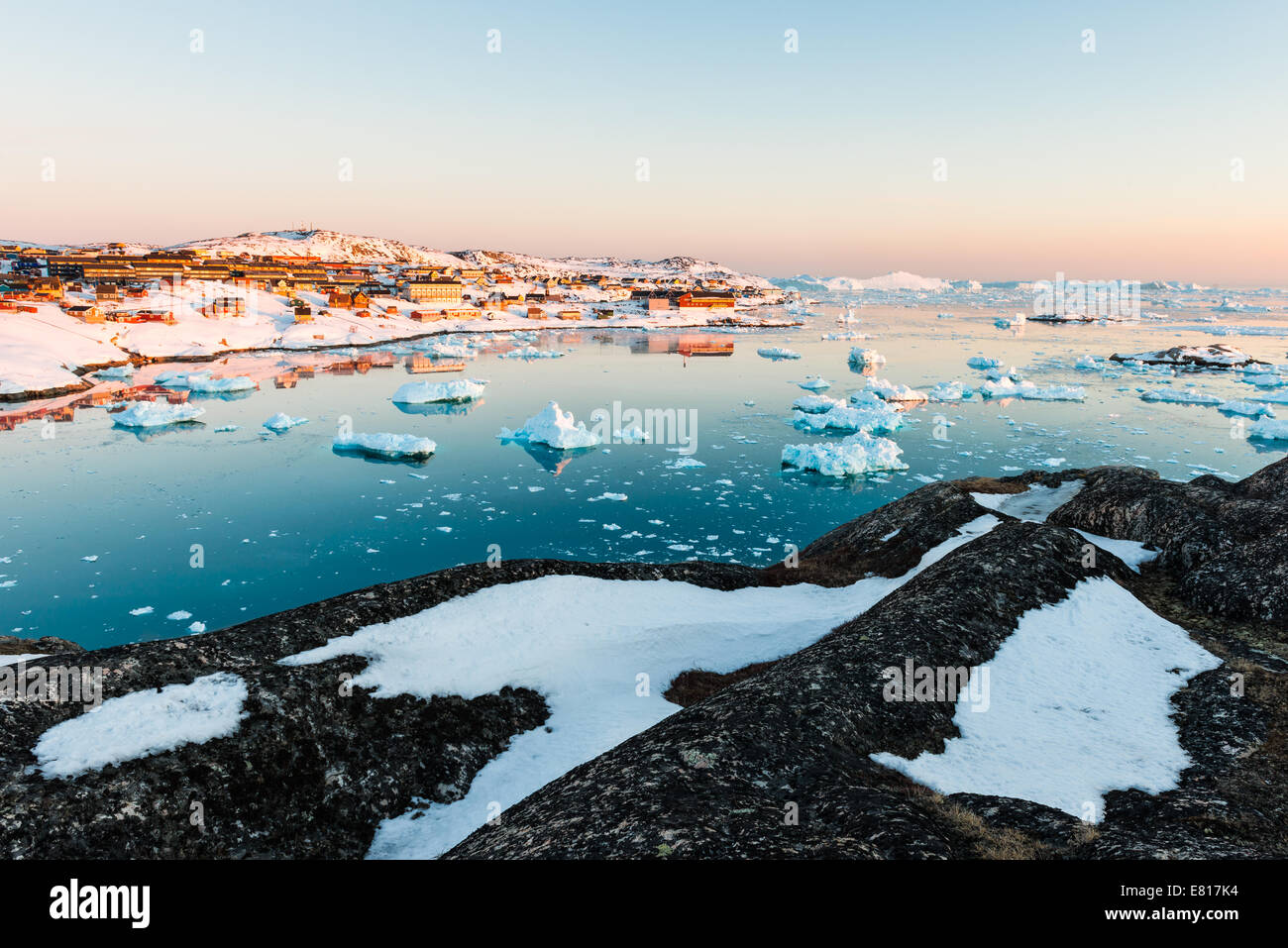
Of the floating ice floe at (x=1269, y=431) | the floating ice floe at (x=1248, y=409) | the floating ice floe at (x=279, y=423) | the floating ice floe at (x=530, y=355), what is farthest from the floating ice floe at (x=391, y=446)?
the floating ice floe at (x=1248, y=409)

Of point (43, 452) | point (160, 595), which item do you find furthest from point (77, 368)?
point (160, 595)

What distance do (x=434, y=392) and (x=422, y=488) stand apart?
2837cm

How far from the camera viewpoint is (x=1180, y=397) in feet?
226

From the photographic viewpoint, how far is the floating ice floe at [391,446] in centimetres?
4888

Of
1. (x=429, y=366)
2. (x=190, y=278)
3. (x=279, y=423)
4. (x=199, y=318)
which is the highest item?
(x=190, y=278)

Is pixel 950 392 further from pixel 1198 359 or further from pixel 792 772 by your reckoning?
pixel 792 772

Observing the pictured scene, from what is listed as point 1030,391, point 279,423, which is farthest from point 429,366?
point 1030,391

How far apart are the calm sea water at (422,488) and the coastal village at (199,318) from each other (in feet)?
60.2

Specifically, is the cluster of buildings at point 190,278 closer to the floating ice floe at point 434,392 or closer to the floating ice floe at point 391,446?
the floating ice floe at point 434,392

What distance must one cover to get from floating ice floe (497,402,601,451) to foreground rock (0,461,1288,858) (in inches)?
1332

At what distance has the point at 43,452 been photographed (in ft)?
154

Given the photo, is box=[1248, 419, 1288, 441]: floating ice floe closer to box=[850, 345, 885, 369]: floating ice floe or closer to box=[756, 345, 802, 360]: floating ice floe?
box=[850, 345, 885, 369]: floating ice floe

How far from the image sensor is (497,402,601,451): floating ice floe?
51469 millimetres
